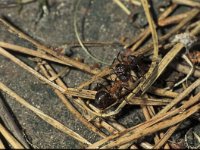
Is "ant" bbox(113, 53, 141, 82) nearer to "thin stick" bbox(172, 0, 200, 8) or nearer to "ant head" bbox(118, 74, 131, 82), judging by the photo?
"ant head" bbox(118, 74, 131, 82)

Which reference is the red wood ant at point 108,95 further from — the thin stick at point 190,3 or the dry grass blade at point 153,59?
the thin stick at point 190,3

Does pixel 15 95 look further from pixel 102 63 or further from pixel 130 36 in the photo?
pixel 130 36

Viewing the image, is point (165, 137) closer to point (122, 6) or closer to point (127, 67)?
point (127, 67)

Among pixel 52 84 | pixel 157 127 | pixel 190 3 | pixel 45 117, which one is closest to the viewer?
pixel 157 127

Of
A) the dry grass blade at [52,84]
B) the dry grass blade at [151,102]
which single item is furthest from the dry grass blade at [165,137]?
the dry grass blade at [52,84]

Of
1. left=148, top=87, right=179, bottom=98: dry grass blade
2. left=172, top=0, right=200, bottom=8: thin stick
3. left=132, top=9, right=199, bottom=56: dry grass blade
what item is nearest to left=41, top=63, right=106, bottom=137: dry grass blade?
left=148, top=87, right=179, bottom=98: dry grass blade

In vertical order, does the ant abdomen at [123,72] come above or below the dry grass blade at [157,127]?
above

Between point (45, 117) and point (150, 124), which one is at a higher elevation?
point (45, 117)

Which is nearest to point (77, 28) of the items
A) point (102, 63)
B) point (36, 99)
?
point (102, 63)

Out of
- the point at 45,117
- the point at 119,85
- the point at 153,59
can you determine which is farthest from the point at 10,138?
the point at 153,59
